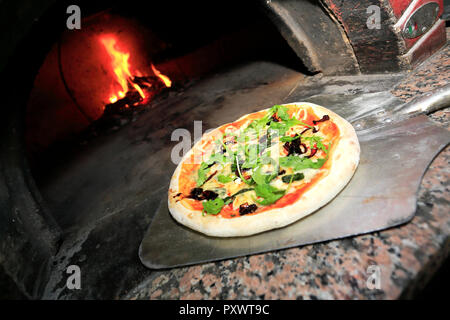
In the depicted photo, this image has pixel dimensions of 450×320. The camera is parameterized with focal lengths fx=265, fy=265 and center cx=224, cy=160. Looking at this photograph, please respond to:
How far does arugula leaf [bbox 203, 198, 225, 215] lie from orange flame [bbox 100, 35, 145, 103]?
5566mm

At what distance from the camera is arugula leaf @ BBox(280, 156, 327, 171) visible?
208 cm

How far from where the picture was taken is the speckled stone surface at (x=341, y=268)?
1.40 m

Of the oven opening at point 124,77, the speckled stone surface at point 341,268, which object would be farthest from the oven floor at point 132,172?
the speckled stone surface at point 341,268

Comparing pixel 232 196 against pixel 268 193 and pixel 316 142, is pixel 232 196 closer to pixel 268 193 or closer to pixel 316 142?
pixel 268 193

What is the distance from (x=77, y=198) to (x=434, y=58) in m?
4.85

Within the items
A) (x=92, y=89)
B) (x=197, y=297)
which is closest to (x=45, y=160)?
(x=92, y=89)

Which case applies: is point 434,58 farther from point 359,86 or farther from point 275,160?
point 275,160

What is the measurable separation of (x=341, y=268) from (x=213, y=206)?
98 centimetres

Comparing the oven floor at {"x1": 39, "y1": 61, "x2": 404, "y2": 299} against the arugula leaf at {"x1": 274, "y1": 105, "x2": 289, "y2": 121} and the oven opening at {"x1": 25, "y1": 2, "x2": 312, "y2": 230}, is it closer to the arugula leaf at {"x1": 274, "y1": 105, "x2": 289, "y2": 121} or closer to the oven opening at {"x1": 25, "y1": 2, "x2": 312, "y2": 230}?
the oven opening at {"x1": 25, "y1": 2, "x2": 312, "y2": 230}

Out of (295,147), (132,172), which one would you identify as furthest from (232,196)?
(132,172)

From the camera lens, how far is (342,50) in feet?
11.5

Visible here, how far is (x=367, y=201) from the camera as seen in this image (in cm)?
169

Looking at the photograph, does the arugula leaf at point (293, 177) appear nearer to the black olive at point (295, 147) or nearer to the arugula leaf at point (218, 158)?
the black olive at point (295, 147)

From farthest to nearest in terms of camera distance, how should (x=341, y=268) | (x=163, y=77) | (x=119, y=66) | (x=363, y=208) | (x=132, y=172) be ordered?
1. (x=163, y=77)
2. (x=119, y=66)
3. (x=132, y=172)
4. (x=363, y=208)
5. (x=341, y=268)
